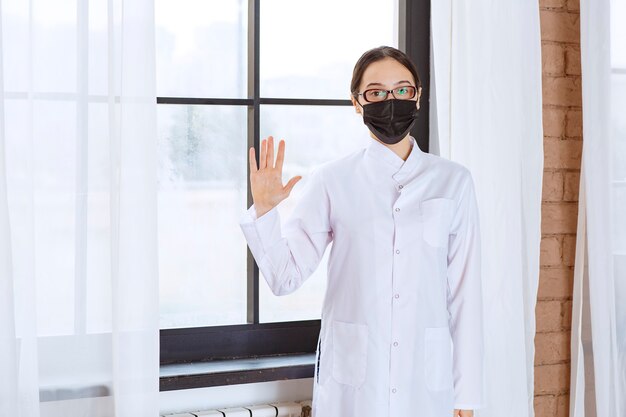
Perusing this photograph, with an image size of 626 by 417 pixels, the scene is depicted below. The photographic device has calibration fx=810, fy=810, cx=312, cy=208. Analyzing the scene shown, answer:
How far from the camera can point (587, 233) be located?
246cm

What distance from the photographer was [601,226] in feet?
8.02

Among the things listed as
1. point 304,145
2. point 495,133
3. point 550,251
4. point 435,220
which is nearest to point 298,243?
point 435,220

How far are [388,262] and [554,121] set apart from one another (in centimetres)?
96

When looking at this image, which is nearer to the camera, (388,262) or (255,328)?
(388,262)

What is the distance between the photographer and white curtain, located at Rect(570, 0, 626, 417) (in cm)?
243

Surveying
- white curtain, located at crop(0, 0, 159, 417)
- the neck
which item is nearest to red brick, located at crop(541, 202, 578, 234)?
the neck

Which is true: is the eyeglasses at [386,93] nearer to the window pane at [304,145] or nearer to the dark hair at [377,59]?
the dark hair at [377,59]

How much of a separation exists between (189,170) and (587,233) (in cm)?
121

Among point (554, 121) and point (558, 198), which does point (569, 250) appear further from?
point (554, 121)

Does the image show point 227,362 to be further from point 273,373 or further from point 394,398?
point 394,398

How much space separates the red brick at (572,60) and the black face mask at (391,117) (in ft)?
2.87

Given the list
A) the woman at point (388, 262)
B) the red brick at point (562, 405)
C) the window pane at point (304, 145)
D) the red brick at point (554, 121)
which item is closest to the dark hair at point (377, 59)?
the woman at point (388, 262)

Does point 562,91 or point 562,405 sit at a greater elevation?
point 562,91

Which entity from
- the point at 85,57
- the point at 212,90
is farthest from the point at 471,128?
the point at 85,57
